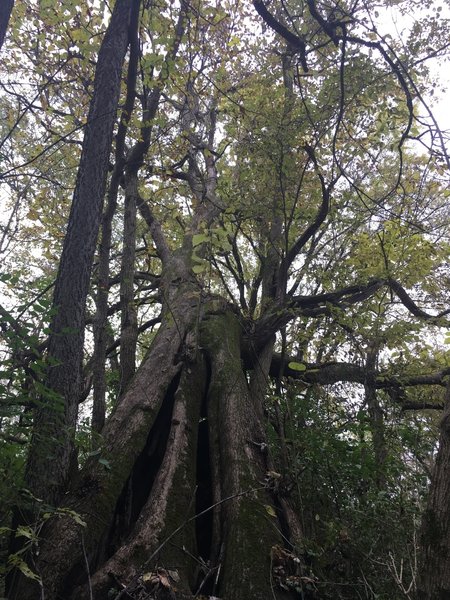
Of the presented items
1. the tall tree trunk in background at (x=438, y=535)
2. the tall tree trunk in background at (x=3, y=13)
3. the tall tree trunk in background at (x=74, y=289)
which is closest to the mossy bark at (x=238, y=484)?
the tall tree trunk in background at (x=438, y=535)

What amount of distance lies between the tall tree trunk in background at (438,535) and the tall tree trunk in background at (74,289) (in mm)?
2068

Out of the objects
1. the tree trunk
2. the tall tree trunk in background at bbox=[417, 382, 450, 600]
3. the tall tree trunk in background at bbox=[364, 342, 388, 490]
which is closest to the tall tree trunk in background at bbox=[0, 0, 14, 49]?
the tree trunk

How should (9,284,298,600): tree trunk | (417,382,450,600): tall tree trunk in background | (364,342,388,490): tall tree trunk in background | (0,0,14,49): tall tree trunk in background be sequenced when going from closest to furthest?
(417,382,450,600): tall tree trunk in background, (9,284,298,600): tree trunk, (0,0,14,49): tall tree trunk in background, (364,342,388,490): tall tree trunk in background

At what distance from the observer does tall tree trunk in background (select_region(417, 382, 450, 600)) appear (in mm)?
2242

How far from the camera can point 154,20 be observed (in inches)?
175

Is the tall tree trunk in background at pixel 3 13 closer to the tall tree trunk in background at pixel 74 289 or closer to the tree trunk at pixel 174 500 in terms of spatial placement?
the tall tree trunk in background at pixel 74 289

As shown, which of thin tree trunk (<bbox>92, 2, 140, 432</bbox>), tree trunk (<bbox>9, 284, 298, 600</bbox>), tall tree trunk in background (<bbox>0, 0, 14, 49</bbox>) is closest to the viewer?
tree trunk (<bbox>9, 284, 298, 600</bbox>)

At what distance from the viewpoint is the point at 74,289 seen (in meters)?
3.03

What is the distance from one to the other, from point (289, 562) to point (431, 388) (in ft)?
19.3

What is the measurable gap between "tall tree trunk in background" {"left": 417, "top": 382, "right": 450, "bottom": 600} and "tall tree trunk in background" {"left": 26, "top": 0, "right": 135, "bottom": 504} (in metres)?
2.07

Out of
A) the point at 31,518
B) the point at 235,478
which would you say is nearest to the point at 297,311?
the point at 235,478

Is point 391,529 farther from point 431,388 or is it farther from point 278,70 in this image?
point 278,70

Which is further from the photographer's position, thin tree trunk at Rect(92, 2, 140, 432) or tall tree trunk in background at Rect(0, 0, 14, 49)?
thin tree trunk at Rect(92, 2, 140, 432)

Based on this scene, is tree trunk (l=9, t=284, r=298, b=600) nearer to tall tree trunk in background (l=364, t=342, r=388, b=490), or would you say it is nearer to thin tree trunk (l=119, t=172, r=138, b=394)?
thin tree trunk (l=119, t=172, r=138, b=394)
